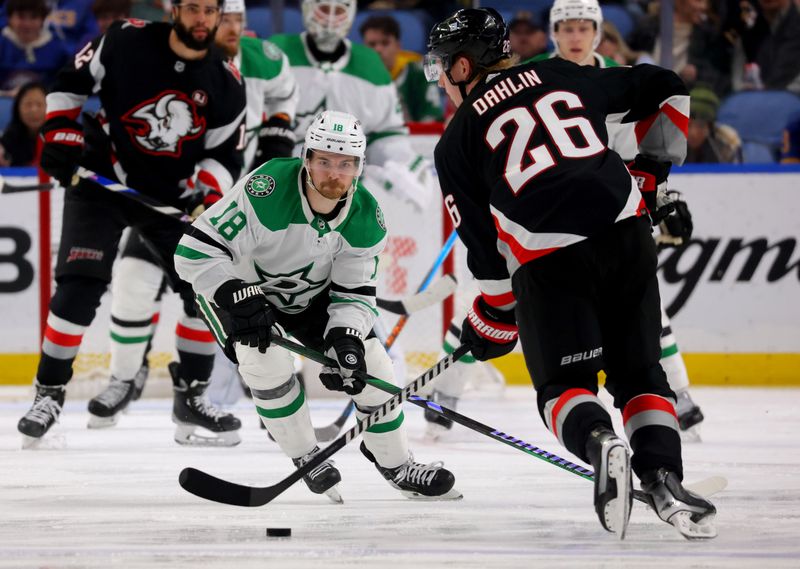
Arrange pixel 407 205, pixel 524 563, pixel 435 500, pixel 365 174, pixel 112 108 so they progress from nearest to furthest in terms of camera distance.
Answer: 1. pixel 524 563
2. pixel 435 500
3. pixel 112 108
4. pixel 365 174
5. pixel 407 205

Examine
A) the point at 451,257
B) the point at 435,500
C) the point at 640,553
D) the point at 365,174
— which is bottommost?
the point at 451,257

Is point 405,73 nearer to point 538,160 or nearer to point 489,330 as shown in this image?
point 489,330

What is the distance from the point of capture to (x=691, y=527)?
2328 millimetres

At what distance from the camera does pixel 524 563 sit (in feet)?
7.09

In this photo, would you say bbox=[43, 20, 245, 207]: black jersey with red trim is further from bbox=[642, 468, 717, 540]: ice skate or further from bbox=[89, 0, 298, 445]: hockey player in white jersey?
bbox=[642, 468, 717, 540]: ice skate

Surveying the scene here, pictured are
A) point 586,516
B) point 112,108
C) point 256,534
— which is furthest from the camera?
point 112,108

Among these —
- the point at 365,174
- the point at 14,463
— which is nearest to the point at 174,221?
the point at 14,463

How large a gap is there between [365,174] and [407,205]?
0.37 metres

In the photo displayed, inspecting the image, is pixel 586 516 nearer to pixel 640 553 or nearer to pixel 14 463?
pixel 640 553

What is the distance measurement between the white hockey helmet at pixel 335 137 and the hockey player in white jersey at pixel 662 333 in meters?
1.19

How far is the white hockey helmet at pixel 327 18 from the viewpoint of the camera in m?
4.77

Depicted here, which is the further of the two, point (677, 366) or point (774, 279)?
point (774, 279)

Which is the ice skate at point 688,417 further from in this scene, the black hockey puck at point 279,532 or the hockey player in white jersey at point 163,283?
the black hockey puck at point 279,532

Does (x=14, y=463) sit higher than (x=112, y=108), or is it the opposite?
(x=112, y=108)
